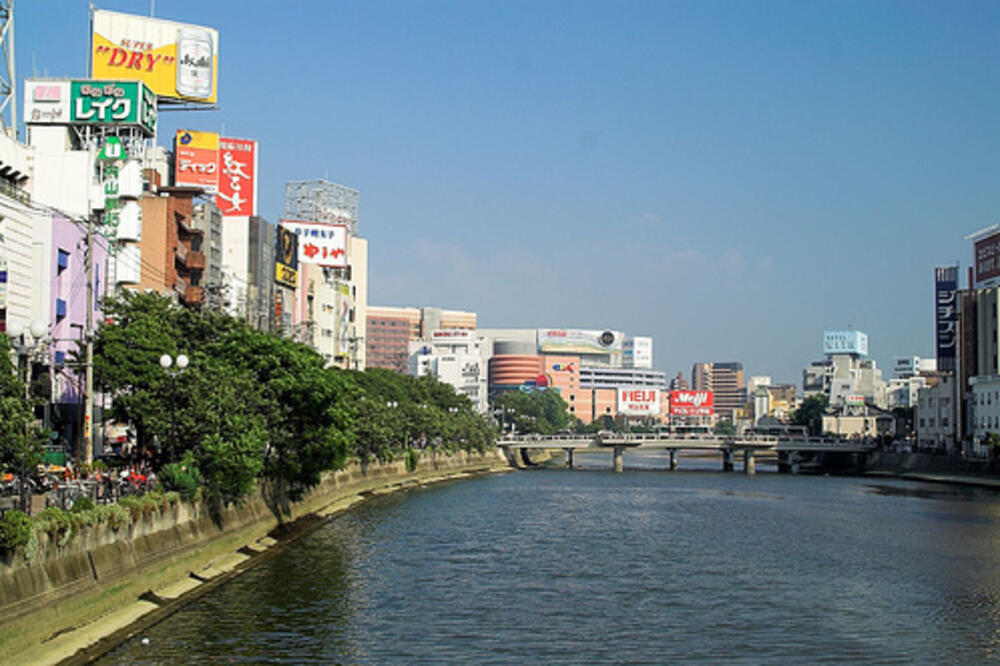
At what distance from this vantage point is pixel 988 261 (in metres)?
143

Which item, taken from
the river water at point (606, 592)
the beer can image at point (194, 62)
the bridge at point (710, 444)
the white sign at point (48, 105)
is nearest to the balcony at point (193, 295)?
the white sign at point (48, 105)

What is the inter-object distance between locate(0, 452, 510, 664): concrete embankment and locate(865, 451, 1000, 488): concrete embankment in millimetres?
88929

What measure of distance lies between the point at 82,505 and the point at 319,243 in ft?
470

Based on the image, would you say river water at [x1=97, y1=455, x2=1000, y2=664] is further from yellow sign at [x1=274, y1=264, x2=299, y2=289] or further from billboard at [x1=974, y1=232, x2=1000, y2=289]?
yellow sign at [x1=274, y1=264, x2=299, y2=289]

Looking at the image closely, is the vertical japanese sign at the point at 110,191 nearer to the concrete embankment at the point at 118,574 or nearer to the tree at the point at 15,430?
the concrete embankment at the point at 118,574

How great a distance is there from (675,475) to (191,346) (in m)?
92.6

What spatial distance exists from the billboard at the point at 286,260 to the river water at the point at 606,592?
218ft

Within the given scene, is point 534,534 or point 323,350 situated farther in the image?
point 323,350

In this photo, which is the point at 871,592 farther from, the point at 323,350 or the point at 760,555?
the point at 323,350

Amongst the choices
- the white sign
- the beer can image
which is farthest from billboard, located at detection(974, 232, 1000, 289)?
the white sign

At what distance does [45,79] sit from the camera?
9469 centimetres

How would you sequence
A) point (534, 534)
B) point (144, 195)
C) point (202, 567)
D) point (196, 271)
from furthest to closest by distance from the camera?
1. point (196, 271)
2. point (144, 195)
3. point (534, 534)
4. point (202, 567)

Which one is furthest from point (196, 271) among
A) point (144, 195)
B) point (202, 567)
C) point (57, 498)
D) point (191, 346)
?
point (57, 498)

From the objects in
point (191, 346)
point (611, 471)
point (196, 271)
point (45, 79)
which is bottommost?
point (611, 471)
